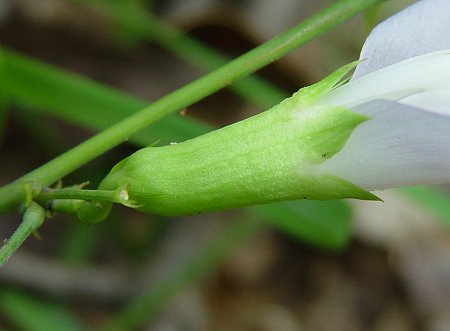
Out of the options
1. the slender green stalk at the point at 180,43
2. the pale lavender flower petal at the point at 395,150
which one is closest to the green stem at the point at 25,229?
the pale lavender flower petal at the point at 395,150

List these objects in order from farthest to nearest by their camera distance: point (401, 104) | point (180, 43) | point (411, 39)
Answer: point (180, 43) → point (411, 39) → point (401, 104)

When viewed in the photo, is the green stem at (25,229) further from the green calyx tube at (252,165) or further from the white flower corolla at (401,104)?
the white flower corolla at (401,104)

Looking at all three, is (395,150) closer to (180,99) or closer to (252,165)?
(252,165)

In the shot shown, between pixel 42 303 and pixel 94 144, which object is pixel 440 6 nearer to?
pixel 94 144

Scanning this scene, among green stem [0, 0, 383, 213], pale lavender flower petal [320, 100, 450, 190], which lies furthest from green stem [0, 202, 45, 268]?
pale lavender flower petal [320, 100, 450, 190]

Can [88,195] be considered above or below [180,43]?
below

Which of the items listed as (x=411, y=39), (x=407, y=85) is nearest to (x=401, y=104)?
(x=407, y=85)
